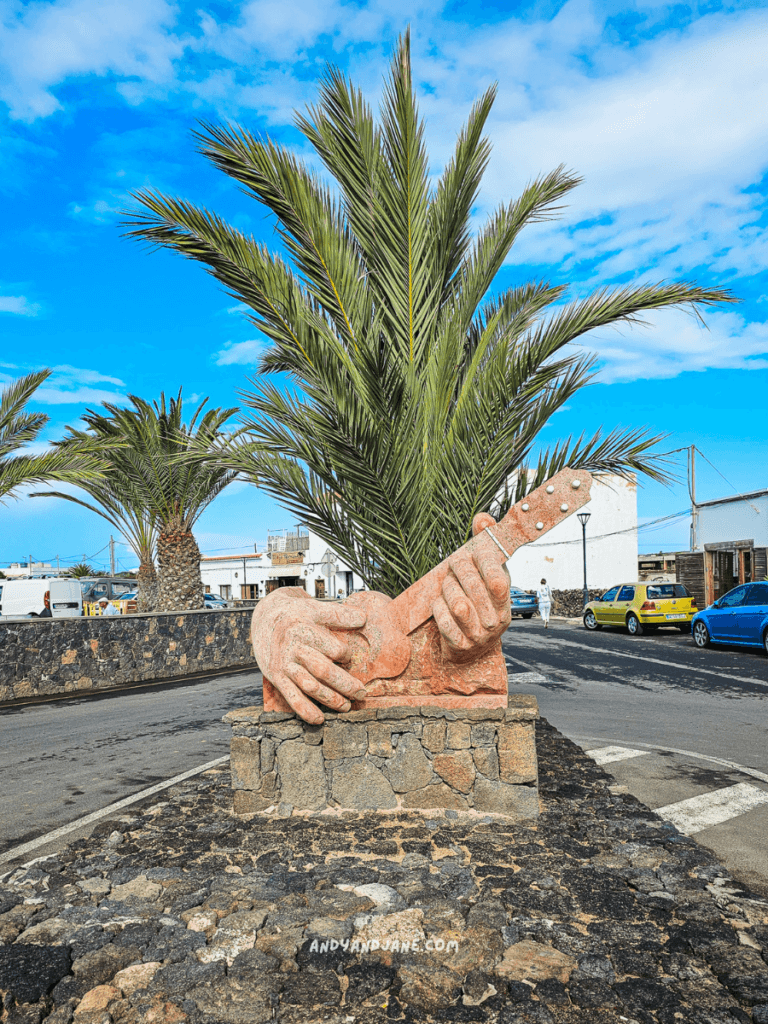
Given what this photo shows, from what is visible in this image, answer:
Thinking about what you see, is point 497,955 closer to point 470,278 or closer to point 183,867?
point 183,867

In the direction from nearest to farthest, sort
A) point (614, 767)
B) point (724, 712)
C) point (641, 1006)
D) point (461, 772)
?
point (641, 1006)
point (461, 772)
point (614, 767)
point (724, 712)

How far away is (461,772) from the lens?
14.4 ft

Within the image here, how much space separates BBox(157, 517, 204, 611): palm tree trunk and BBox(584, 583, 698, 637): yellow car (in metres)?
12.3

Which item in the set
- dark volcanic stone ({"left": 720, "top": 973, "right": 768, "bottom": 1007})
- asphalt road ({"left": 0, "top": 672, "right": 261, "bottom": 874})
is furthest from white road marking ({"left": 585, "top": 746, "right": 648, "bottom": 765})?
dark volcanic stone ({"left": 720, "top": 973, "right": 768, "bottom": 1007})

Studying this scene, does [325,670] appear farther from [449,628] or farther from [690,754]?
[690,754]

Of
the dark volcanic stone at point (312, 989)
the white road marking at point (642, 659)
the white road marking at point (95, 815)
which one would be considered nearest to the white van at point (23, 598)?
the white road marking at point (642, 659)

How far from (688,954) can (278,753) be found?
102 inches

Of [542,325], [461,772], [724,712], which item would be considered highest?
[542,325]

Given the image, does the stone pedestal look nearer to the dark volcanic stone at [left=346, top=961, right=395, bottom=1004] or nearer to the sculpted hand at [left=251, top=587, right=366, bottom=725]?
the sculpted hand at [left=251, top=587, right=366, bottom=725]

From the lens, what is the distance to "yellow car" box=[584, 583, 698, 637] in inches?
766

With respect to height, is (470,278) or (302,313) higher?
(470,278)

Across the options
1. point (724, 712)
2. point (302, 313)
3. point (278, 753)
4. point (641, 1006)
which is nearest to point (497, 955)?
point (641, 1006)

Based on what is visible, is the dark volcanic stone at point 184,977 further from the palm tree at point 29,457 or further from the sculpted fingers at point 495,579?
the palm tree at point 29,457

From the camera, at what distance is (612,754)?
659 cm
